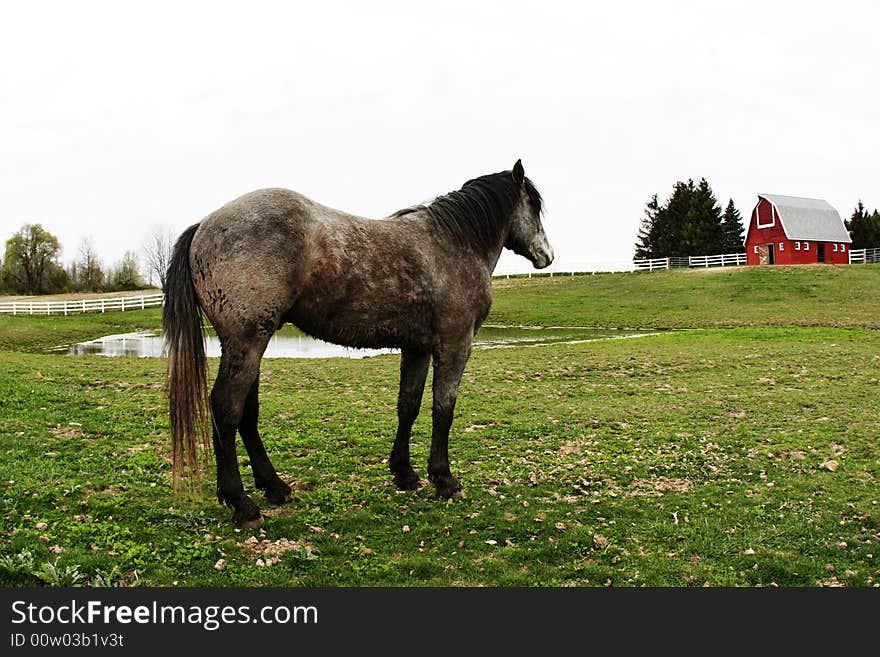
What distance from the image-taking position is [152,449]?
297 inches

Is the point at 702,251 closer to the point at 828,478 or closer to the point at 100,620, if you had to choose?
the point at 828,478

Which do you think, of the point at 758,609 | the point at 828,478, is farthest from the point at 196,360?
the point at 828,478

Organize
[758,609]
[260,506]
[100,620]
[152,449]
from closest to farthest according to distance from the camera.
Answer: [100,620] → [758,609] → [260,506] → [152,449]

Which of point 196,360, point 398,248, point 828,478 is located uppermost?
point 398,248

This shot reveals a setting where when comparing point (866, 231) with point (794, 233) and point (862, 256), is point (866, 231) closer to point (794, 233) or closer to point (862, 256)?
point (862, 256)

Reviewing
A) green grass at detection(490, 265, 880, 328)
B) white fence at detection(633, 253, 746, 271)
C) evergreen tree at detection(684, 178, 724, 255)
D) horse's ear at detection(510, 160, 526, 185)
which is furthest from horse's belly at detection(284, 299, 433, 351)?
evergreen tree at detection(684, 178, 724, 255)

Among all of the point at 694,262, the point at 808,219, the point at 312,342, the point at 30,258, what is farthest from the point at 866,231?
the point at 30,258

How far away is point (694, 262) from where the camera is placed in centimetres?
6362

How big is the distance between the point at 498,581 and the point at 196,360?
2.97m

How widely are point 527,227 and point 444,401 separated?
214cm

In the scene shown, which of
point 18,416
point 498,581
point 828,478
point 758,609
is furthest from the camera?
point 18,416

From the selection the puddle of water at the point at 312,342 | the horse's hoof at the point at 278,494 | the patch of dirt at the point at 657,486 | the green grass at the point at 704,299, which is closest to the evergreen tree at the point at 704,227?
the green grass at the point at 704,299

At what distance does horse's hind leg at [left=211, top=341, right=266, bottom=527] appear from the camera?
194 inches

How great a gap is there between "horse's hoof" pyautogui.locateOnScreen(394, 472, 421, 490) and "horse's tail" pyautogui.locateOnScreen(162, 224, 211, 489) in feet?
6.66
